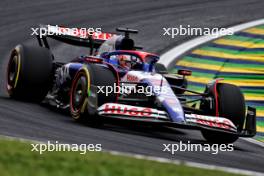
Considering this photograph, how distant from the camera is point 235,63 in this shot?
16609mm

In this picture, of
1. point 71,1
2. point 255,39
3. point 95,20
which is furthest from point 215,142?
point 71,1

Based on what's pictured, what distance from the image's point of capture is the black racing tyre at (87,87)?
11.0 metres

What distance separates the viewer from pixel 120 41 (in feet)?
42.7

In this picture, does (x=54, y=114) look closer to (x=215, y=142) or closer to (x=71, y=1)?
(x=215, y=142)

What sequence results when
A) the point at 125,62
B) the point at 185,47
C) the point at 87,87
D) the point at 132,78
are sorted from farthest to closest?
1. the point at 185,47
2. the point at 125,62
3. the point at 132,78
4. the point at 87,87

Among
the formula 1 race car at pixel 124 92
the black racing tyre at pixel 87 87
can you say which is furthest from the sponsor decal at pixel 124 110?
the black racing tyre at pixel 87 87

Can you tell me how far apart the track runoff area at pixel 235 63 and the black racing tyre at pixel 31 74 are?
3.42 meters

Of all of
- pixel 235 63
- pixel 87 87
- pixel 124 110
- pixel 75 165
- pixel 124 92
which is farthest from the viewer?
pixel 235 63

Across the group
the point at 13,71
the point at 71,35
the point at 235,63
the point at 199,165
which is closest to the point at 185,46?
the point at 235,63

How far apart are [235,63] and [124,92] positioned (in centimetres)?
541

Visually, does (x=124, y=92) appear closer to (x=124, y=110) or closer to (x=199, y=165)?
(x=124, y=110)

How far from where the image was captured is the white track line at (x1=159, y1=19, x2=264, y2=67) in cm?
1738

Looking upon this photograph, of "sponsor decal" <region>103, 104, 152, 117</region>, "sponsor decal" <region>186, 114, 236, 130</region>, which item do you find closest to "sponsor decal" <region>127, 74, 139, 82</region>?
"sponsor decal" <region>103, 104, 152, 117</region>

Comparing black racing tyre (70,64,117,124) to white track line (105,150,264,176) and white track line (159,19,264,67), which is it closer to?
white track line (105,150,264,176)
